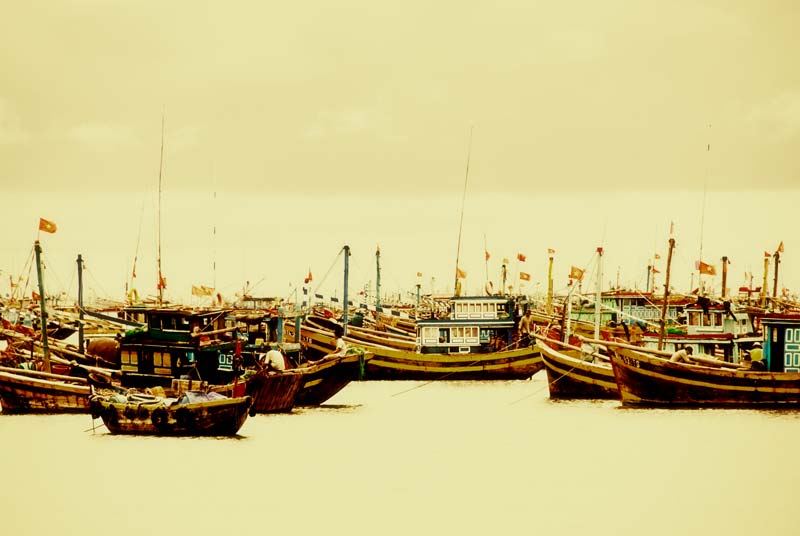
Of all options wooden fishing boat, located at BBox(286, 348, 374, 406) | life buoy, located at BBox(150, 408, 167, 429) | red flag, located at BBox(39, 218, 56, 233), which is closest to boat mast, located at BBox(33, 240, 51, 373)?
red flag, located at BBox(39, 218, 56, 233)

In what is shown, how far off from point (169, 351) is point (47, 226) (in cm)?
435

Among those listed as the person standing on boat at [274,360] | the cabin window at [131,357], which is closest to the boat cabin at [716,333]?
the person standing on boat at [274,360]

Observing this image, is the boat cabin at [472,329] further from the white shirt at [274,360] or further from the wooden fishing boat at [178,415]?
the wooden fishing boat at [178,415]

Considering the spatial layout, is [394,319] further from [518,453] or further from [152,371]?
[518,453]

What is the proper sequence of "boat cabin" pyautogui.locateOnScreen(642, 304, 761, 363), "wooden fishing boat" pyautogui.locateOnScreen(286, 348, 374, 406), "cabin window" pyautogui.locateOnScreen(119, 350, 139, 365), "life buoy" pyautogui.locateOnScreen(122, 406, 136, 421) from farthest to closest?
"boat cabin" pyautogui.locateOnScreen(642, 304, 761, 363) < "wooden fishing boat" pyautogui.locateOnScreen(286, 348, 374, 406) < "cabin window" pyautogui.locateOnScreen(119, 350, 139, 365) < "life buoy" pyautogui.locateOnScreen(122, 406, 136, 421)

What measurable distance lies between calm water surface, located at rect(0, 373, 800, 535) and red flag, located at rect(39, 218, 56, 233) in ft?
11.7

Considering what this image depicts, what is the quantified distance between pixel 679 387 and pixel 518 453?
719cm

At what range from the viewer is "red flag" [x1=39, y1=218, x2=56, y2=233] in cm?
1730

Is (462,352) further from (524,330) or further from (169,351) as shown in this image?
(169,351)

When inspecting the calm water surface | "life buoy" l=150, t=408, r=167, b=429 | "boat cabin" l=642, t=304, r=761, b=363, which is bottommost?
the calm water surface

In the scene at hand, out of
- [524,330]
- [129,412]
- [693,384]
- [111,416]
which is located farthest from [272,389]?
[524,330]

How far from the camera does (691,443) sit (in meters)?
17.2

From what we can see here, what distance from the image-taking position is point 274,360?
69.5 feet

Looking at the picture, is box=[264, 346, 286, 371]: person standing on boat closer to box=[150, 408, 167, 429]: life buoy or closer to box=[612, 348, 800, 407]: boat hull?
box=[150, 408, 167, 429]: life buoy
